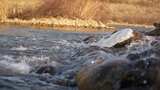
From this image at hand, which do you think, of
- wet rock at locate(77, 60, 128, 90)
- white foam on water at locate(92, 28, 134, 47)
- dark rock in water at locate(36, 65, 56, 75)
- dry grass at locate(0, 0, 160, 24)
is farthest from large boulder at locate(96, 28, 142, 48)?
dry grass at locate(0, 0, 160, 24)

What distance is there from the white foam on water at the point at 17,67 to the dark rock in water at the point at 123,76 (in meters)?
2.52

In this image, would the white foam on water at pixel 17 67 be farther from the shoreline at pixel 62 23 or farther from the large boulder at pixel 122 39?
the shoreline at pixel 62 23

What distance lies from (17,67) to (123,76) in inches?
148

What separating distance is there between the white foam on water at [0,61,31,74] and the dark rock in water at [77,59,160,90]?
2.52m

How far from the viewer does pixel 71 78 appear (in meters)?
10.2

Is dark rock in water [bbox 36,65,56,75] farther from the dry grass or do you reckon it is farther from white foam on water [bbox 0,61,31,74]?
the dry grass

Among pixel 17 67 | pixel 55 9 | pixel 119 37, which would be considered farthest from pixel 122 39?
pixel 55 9

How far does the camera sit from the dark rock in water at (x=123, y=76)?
8125 mm

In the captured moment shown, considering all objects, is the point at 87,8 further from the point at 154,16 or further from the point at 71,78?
the point at 71,78

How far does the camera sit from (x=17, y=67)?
37.5 ft

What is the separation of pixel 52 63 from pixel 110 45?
352cm

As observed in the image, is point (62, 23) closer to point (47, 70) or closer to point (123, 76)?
point (47, 70)

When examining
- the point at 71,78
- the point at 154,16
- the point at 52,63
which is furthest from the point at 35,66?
the point at 154,16

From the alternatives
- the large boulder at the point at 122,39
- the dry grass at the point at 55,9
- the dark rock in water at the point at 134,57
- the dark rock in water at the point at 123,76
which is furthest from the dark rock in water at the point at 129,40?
the dry grass at the point at 55,9
